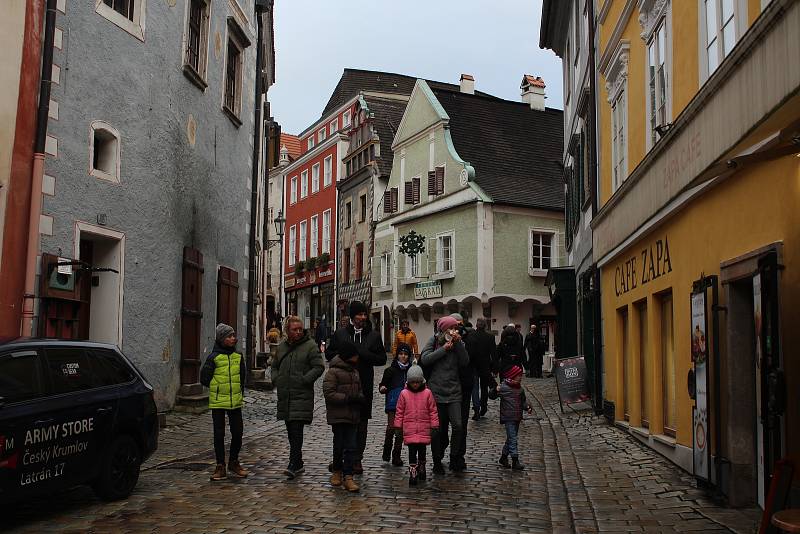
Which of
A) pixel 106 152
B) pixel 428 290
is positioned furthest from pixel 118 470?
pixel 428 290

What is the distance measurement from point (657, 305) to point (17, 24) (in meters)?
8.65

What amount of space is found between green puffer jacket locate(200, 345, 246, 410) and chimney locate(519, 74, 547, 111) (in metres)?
36.7

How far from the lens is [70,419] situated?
7809mm

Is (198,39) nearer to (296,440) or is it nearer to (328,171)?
(296,440)

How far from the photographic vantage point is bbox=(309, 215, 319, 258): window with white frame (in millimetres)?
53959

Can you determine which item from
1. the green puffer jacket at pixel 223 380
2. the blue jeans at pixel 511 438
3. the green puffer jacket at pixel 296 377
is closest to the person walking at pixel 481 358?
the blue jeans at pixel 511 438

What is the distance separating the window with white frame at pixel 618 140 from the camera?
14.6m

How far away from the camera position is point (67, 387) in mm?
7984

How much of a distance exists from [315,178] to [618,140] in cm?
4141

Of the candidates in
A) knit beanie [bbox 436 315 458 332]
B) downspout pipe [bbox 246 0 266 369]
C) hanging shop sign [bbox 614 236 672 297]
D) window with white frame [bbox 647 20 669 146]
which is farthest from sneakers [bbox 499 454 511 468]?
downspout pipe [bbox 246 0 266 369]

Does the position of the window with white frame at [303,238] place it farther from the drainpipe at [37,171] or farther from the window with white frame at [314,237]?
the drainpipe at [37,171]

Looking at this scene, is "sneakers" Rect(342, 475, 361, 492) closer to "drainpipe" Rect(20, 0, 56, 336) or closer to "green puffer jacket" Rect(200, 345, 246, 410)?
Result: "green puffer jacket" Rect(200, 345, 246, 410)

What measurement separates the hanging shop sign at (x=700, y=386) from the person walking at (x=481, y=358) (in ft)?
9.92

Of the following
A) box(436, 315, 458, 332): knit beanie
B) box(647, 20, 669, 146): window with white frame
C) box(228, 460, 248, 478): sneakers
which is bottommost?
box(228, 460, 248, 478): sneakers
